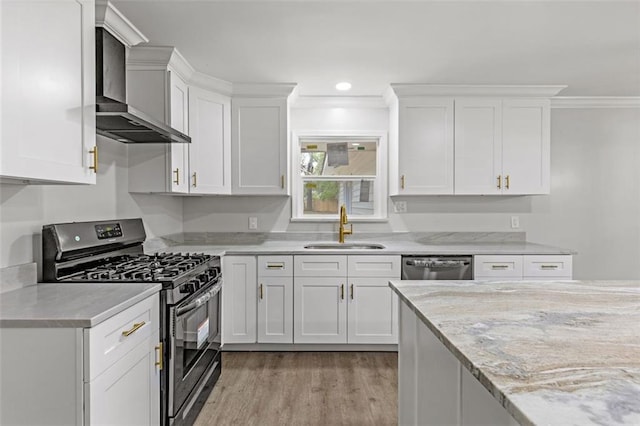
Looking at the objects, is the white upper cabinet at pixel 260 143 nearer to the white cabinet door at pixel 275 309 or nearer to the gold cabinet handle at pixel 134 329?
the white cabinet door at pixel 275 309

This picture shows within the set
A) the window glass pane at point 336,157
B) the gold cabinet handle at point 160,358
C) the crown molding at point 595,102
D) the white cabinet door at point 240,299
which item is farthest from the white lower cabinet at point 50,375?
the crown molding at point 595,102

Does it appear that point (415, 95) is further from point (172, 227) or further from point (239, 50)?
point (172, 227)

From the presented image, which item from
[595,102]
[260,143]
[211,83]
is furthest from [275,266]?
[595,102]

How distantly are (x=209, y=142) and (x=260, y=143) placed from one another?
439mm

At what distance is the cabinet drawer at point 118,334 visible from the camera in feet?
4.61

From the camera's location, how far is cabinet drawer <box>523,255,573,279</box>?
3.37m

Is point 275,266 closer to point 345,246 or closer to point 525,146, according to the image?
point 345,246

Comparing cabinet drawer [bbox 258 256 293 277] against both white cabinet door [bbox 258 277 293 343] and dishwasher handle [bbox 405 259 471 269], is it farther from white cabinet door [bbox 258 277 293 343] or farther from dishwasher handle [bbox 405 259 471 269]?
dishwasher handle [bbox 405 259 471 269]

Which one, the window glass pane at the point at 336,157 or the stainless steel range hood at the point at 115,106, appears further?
the window glass pane at the point at 336,157

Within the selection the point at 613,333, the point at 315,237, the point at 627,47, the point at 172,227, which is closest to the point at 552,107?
the point at 627,47

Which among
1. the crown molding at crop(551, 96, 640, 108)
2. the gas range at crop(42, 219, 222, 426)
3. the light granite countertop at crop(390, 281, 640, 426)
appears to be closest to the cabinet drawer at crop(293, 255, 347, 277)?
the gas range at crop(42, 219, 222, 426)

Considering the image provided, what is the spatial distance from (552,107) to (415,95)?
4.93ft

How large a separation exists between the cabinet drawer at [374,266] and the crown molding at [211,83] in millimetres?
1773

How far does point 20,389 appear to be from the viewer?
139 cm
